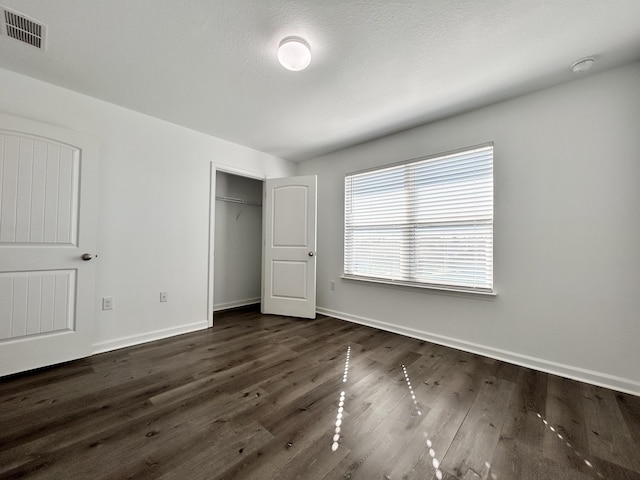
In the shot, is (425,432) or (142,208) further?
(142,208)

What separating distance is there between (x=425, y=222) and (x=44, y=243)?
3605 mm

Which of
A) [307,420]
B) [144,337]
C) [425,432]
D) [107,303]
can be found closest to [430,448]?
[425,432]

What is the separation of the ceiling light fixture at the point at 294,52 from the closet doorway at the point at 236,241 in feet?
8.52

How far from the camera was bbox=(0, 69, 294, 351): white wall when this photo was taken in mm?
2383

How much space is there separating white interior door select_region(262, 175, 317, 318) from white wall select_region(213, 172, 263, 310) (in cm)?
74

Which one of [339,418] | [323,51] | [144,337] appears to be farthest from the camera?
[144,337]

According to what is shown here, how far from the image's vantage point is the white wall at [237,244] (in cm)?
418

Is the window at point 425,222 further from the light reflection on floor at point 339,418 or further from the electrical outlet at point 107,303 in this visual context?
the electrical outlet at point 107,303

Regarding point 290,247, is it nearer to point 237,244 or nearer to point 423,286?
point 237,244

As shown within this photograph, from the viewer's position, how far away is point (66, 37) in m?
1.75

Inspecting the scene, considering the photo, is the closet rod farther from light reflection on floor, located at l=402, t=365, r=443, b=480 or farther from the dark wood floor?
light reflection on floor, located at l=402, t=365, r=443, b=480

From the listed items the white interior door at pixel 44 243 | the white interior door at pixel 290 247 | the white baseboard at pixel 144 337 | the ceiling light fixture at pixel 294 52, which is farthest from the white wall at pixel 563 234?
the white interior door at pixel 44 243

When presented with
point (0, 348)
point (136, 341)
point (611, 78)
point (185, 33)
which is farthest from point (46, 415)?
point (611, 78)

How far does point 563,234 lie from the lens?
2.15m
